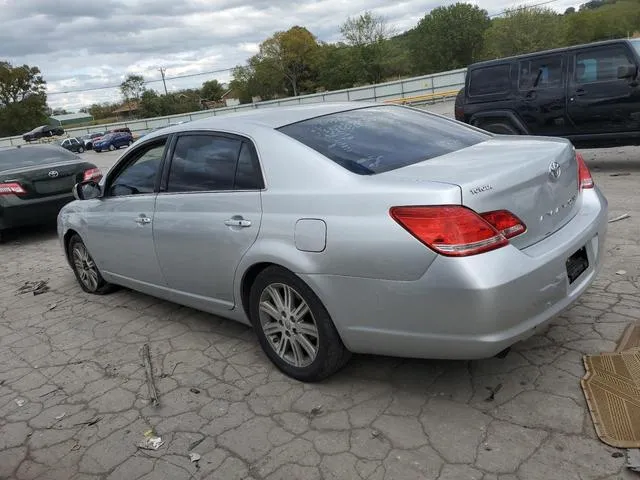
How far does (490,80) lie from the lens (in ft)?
29.8

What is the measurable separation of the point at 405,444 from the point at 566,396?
881mm

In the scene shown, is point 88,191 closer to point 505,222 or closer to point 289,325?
point 289,325

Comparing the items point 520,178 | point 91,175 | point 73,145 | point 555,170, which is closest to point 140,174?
point 520,178

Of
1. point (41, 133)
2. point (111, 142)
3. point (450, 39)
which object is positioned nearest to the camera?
point (111, 142)

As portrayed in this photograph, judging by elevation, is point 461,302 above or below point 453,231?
below

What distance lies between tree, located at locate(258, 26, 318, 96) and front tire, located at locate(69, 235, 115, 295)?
3313 inches

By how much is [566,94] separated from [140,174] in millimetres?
6431

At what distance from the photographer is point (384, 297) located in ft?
8.98

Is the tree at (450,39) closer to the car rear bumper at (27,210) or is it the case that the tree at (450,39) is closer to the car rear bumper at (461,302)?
the car rear bumper at (27,210)

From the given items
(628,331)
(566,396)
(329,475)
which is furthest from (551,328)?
(329,475)

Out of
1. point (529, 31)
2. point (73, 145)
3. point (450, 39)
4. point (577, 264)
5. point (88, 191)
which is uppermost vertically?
point (450, 39)

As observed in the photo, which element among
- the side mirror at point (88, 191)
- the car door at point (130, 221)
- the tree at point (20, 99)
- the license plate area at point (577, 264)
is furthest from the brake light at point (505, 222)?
the tree at point (20, 99)

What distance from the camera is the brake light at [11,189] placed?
816 centimetres

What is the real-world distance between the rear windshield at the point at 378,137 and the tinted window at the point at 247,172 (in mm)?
245
